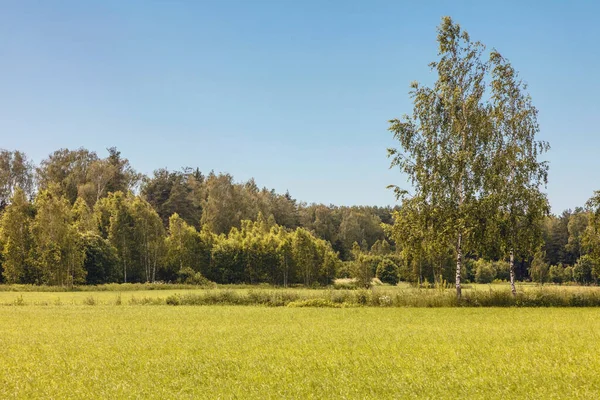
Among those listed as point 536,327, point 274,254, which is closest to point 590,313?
point 536,327

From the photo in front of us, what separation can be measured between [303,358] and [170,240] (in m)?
58.7

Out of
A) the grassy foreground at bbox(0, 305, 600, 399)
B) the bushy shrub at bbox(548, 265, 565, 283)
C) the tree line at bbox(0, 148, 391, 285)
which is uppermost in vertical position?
the tree line at bbox(0, 148, 391, 285)

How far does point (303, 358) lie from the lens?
41.9 feet

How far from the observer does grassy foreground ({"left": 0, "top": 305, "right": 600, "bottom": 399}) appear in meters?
9.88

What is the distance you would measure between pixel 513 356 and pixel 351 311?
1468 cm

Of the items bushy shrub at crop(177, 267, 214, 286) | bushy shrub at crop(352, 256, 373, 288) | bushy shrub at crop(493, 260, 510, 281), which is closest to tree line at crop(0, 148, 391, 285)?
bushy shrub at crop(177, 267, 214, 286)

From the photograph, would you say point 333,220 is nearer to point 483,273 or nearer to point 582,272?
point 483,273

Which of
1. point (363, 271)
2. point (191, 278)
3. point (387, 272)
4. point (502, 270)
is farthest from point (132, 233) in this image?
point (502, 270)

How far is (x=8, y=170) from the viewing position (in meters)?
81.9

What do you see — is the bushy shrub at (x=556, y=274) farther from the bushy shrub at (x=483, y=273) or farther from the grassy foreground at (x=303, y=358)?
the grassy foreground at (x=303, y=358)

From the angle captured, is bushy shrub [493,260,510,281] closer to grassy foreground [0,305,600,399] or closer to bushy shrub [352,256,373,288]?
bushy shrub [352,256,373,288]

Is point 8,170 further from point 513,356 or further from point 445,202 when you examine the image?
point 513,356

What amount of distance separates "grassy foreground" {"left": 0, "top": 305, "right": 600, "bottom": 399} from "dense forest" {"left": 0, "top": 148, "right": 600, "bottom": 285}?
48.0ft

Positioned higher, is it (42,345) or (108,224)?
(108,224)
